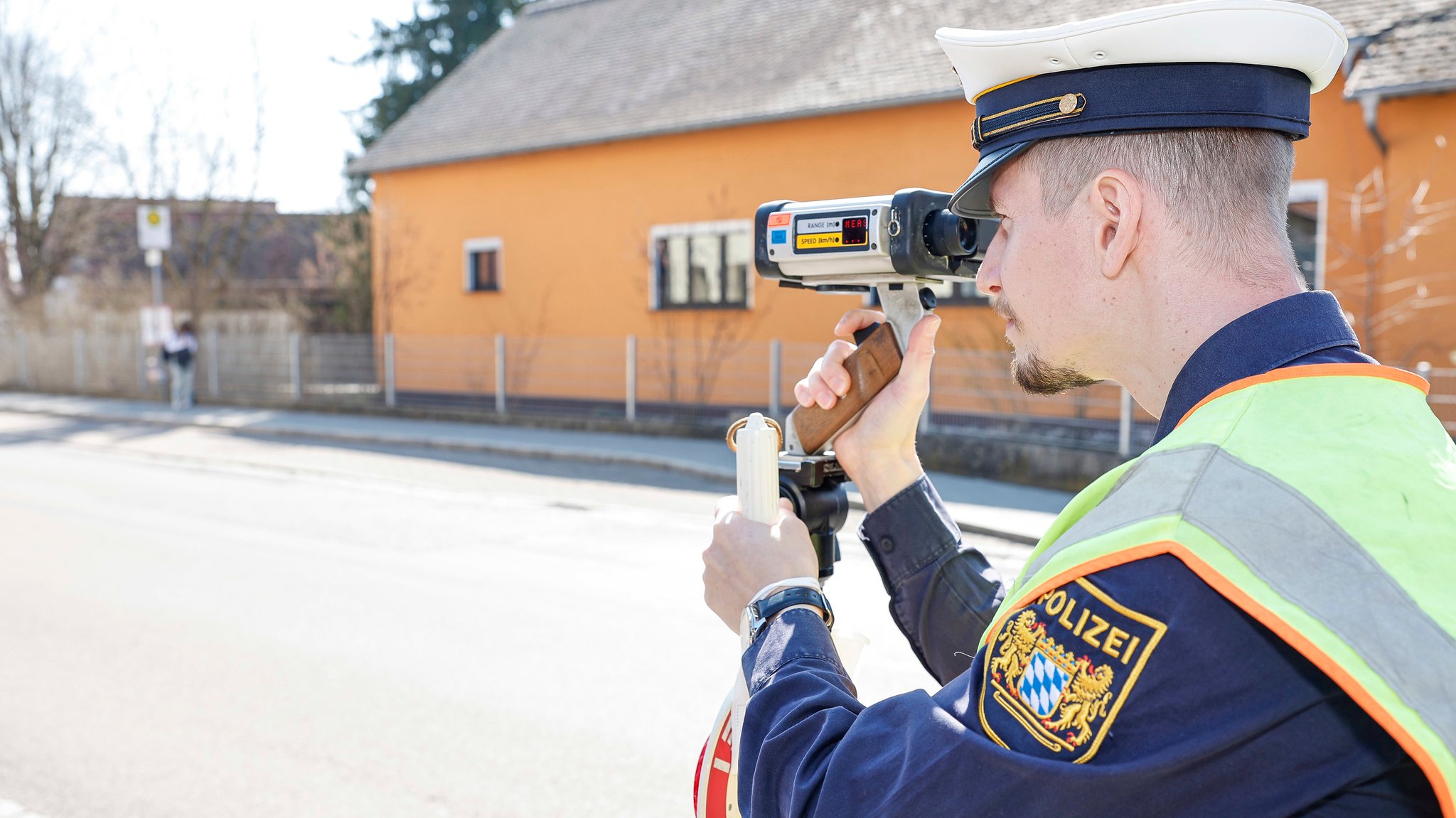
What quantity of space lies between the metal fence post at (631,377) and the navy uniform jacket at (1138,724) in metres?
14.9

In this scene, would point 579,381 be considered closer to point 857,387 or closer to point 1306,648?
point 857,387

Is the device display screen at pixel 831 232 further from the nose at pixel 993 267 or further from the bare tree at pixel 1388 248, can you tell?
the bare tree at pixel 1388 248

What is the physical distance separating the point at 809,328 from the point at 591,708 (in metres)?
11.7

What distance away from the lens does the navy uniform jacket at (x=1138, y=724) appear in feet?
3.01

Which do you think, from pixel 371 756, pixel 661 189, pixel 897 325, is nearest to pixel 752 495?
pixel 897 325

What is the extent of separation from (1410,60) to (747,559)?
479 inches

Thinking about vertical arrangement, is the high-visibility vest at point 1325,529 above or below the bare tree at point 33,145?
below

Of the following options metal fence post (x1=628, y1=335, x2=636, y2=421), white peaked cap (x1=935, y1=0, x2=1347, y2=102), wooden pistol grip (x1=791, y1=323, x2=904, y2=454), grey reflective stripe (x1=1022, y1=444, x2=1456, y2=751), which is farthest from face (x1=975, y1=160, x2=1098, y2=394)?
metal fence post (x1=628, y1=335, x2=636, y2=421)

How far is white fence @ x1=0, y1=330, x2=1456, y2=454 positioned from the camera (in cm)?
1175

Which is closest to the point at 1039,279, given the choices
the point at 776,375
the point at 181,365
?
the point at 776,375

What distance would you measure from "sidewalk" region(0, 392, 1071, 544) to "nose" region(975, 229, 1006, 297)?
302 inches

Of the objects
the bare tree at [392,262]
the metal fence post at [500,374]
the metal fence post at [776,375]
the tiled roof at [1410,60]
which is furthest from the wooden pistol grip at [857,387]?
the bare tree at [392,262]

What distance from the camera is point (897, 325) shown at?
5.95 ft

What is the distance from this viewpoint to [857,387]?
181cm
